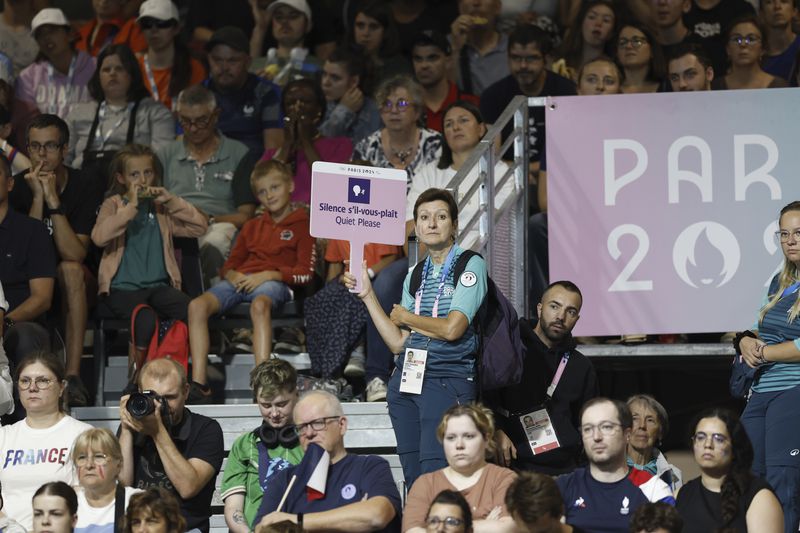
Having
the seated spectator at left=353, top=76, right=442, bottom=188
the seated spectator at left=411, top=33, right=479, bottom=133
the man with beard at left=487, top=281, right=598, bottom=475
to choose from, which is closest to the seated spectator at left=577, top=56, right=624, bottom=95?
the seated spectator at left=353, top=76, right=442, bottom=188

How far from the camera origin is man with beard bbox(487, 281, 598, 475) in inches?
318

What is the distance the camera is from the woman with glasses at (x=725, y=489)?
21.6 ft

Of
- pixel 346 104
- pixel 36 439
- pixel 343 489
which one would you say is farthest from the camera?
pixel 346 104

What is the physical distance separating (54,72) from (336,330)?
3.99 meters

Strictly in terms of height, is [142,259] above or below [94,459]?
above

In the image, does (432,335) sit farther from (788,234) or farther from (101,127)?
(101,127)

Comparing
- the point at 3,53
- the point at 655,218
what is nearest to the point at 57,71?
the point at 3,53

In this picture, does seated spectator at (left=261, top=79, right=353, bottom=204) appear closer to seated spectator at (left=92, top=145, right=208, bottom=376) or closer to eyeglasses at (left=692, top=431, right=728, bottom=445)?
seated spectator at (left=92, top=145, right=208, bottom=376)

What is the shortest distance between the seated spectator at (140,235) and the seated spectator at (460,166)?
1.47 meters

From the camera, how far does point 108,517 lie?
23.5 feet

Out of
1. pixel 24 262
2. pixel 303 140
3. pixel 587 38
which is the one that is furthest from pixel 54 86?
pixel 587 38

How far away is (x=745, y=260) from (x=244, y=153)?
367 centimetres

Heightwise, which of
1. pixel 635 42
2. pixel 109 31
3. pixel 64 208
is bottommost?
pixel 64 208

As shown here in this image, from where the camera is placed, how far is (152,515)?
6715mm
